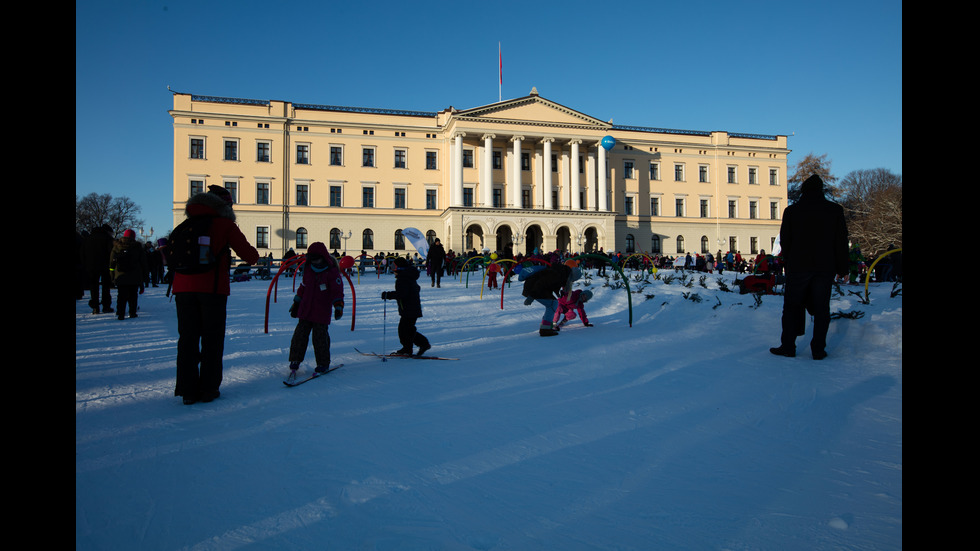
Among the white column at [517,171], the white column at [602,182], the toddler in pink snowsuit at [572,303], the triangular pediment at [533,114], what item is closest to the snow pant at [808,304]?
the toddler in pink snowsuit at [572,303]

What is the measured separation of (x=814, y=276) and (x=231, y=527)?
246 inches

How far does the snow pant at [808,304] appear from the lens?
6.09 metres

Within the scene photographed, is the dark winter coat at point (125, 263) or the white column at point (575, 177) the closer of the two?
the dark winter coat at point (125, 263)

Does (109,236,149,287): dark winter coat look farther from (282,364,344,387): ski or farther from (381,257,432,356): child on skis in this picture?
(282,364,344,387): ski

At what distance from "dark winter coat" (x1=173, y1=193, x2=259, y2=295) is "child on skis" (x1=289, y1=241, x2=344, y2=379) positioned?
1.02m

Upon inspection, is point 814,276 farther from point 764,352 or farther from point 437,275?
point 437,275

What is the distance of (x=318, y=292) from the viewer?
19.7 ft

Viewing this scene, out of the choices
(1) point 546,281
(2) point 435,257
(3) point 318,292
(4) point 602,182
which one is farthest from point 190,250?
(4) point 602,182

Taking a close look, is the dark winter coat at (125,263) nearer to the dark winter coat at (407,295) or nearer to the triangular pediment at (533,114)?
the dark winter coat at (407,295)

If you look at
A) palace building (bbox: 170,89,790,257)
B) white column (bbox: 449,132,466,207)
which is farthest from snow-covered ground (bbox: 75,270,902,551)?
white column (bbox: 449,132,466,207)

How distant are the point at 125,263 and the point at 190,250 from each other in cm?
714

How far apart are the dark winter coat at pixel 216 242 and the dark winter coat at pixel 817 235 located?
5.68m

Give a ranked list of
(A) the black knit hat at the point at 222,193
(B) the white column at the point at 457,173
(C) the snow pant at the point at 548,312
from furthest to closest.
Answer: (B) the white column at the point at 457,173 < (C) the snow pant at the point at 548,312 < (A) the black knit hat at the point at 222,193

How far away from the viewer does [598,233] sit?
151ft
